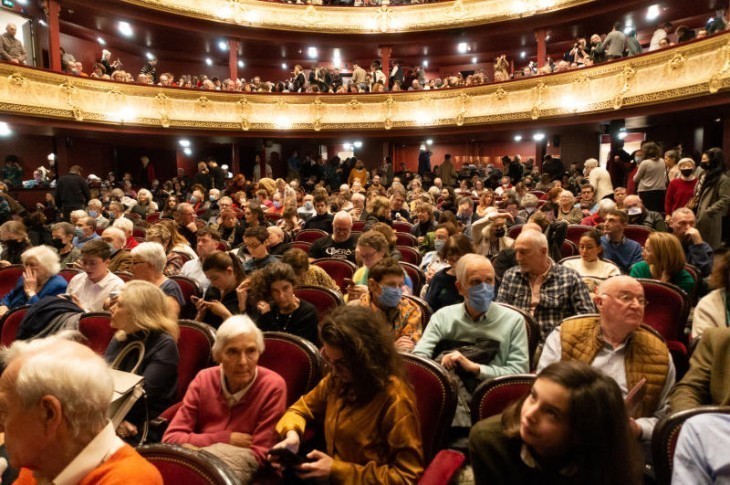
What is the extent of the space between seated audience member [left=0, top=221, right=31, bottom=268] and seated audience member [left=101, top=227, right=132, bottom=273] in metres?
1.13

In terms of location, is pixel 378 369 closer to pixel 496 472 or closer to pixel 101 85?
pixel 496 472

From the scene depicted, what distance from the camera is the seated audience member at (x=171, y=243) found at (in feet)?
16.1

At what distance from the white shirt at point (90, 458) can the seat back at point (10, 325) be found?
2.56 m

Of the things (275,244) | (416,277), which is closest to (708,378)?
(416,277)

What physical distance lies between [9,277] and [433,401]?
4579 mm

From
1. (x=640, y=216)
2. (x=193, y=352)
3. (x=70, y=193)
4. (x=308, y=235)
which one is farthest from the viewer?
(x=70, y=193)

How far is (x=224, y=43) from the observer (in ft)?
51.4

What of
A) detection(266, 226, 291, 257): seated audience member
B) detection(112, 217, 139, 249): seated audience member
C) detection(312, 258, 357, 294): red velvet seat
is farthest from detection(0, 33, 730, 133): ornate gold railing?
detection(266, 226, 291, 257): seated audience member

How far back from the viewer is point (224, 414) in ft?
7.13

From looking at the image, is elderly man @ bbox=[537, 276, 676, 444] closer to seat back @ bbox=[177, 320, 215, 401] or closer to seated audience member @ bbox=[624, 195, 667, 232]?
seat back @ bbox=[177, 320, 215, 401]

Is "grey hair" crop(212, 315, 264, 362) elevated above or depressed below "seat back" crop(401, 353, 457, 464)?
above

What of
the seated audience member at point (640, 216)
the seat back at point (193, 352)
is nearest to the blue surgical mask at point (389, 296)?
the seat back at point (193, 352)

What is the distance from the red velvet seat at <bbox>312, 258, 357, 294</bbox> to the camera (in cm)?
460

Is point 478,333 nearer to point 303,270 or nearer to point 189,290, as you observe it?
point 303,270
